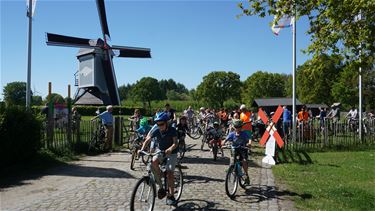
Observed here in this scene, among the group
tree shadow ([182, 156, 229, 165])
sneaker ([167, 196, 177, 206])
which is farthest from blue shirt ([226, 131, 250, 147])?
tree shadow ([182, 156, 229, 165])

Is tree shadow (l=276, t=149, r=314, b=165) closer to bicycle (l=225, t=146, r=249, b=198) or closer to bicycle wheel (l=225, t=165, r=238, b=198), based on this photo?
bicycle (l=225, t=146, r=249, b=198)

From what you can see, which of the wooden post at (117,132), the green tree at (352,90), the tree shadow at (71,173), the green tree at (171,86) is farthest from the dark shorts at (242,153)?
the green tree at (171,86)

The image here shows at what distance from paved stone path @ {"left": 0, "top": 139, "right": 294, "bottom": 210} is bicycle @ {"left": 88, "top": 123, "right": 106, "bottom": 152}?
10.2ft

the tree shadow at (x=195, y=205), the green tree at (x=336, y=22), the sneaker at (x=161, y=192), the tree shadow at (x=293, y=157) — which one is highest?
the green tree at (x=336, y=22)

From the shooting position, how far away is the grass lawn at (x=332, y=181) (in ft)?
25.5

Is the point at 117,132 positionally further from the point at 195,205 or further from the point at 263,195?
the point at 195,205

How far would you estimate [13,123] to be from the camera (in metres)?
10.8

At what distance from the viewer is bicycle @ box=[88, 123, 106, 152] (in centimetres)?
1541

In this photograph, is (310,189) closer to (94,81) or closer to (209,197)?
(209,197)

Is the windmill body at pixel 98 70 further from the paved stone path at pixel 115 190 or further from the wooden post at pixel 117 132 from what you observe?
the paved stone path at pixel 115 190

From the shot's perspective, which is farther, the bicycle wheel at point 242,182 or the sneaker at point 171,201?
the bicycle wheel at point 242,182

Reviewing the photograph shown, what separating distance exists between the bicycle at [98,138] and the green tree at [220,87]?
228 ft

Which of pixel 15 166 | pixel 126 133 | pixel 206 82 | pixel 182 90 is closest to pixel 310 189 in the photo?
pixel 15 166

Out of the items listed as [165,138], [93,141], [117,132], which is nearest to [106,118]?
[93,141]
